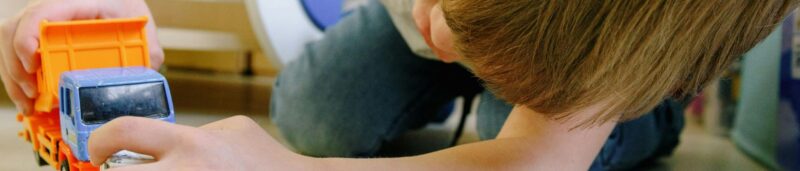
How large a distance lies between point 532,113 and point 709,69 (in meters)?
0.12

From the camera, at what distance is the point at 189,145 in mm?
387

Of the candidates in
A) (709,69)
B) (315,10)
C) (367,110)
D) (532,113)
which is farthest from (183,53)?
(709,69)

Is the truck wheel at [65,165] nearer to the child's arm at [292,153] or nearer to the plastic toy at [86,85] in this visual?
the plastic toy at [86,85]

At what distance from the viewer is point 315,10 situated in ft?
3.46

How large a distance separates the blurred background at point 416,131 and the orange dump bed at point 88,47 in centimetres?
25

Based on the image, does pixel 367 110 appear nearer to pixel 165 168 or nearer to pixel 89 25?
pixel 89 25

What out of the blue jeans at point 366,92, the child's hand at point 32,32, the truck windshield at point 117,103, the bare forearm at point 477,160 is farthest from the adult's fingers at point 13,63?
the blue jeans at point 366,92

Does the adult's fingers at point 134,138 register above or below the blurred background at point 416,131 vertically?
above

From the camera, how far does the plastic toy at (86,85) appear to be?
463 mm

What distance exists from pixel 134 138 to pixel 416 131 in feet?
2.45

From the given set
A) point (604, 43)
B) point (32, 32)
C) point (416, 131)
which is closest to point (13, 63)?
point (32, 32)

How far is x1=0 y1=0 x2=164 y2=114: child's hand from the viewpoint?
526 mm

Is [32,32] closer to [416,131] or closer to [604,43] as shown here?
[604,43]

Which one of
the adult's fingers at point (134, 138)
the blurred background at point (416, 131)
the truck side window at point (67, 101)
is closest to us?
the adult's fingers at point (134, 138)
